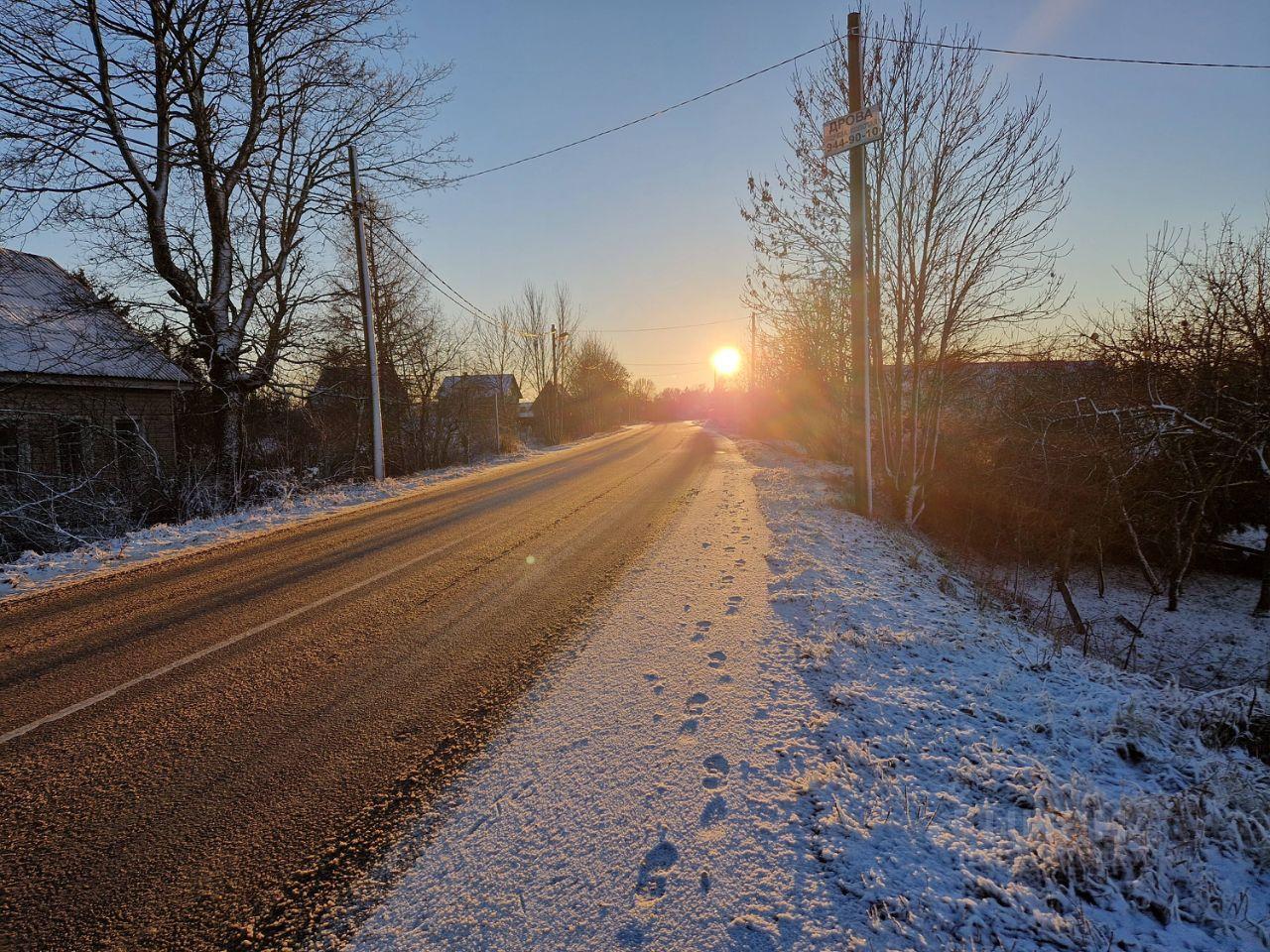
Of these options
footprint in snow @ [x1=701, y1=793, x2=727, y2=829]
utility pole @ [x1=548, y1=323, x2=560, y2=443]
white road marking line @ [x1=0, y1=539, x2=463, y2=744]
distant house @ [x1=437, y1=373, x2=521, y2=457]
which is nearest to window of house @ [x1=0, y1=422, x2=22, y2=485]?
white road marking line @ [x1=0, y1=539, x2=463, y2=744]

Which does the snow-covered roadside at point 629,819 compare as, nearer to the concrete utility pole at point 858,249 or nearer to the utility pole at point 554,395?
the concrete utility pole at point 858,249

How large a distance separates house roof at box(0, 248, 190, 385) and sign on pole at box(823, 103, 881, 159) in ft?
48.7

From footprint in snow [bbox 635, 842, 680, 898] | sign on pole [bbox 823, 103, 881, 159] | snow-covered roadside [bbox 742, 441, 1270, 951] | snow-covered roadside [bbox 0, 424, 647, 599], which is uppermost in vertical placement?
sign on pole [bbox 823, 103, 881, 159]

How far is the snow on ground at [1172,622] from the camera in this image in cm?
723

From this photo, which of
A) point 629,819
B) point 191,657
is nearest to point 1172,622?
point 629,819

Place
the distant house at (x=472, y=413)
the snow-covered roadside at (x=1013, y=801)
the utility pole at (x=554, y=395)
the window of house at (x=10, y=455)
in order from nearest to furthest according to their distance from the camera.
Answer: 1. the snow-covered roadside at (x=1013, y=801)
2. the window of house at (x=10, y=455)
3. the distant house at (x=472, y=413)
4. the utility pole at (x=554, y=395)

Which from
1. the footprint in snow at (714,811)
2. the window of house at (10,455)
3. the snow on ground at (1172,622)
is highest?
the window of house at (10,455)

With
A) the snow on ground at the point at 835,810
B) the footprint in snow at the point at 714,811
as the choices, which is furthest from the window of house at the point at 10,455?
the footprint in snow at the point at 714,811

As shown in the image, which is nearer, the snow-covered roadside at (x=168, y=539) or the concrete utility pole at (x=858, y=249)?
the snow-covered roadside at (x=168, y=539)

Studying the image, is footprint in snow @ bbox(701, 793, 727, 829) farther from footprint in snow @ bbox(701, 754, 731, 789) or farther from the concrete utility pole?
the concrete utility pole

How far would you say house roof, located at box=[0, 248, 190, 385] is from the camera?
12.4m

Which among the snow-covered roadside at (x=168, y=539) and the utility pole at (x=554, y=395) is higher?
the utility pole at (x=554, y=395)

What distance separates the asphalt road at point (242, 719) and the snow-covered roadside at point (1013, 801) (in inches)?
76.2

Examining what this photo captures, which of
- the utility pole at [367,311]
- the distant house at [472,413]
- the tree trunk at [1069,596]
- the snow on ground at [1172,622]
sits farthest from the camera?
the distant house at [472,413]
